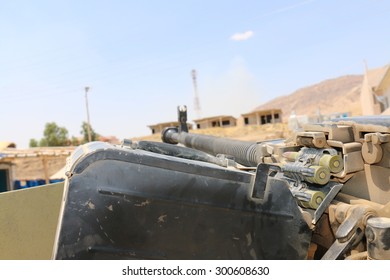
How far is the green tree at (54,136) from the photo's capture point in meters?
52.1

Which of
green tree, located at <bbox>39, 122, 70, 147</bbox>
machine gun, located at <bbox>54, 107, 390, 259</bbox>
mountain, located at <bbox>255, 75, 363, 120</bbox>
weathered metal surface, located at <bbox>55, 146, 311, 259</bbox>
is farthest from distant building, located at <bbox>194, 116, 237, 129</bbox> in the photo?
mountain, located at <bbox>255, 75, 363, 120</bbox>

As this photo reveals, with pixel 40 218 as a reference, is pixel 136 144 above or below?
above

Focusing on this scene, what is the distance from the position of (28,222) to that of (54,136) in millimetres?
53018

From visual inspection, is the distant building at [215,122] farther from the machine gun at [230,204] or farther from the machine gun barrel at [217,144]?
the machine gun at [230,204]

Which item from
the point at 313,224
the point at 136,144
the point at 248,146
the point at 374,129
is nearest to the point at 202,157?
the point at 136,144

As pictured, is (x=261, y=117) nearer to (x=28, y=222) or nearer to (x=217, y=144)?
(x=217, y=144)

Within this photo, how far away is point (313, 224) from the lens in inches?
75.7

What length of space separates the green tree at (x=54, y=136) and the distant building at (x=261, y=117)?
77.1ft

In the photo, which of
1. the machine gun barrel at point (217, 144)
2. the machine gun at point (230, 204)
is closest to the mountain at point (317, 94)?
the machine gun barrel at point (217, 144)

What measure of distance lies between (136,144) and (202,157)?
53 centimetres

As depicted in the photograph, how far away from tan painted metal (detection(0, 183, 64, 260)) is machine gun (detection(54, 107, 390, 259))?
51.0 inches

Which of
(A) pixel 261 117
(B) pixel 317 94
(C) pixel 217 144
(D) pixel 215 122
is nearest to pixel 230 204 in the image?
(C) pixel 217 144

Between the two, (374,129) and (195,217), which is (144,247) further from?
(374,129)

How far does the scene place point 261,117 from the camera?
51.1 metres
